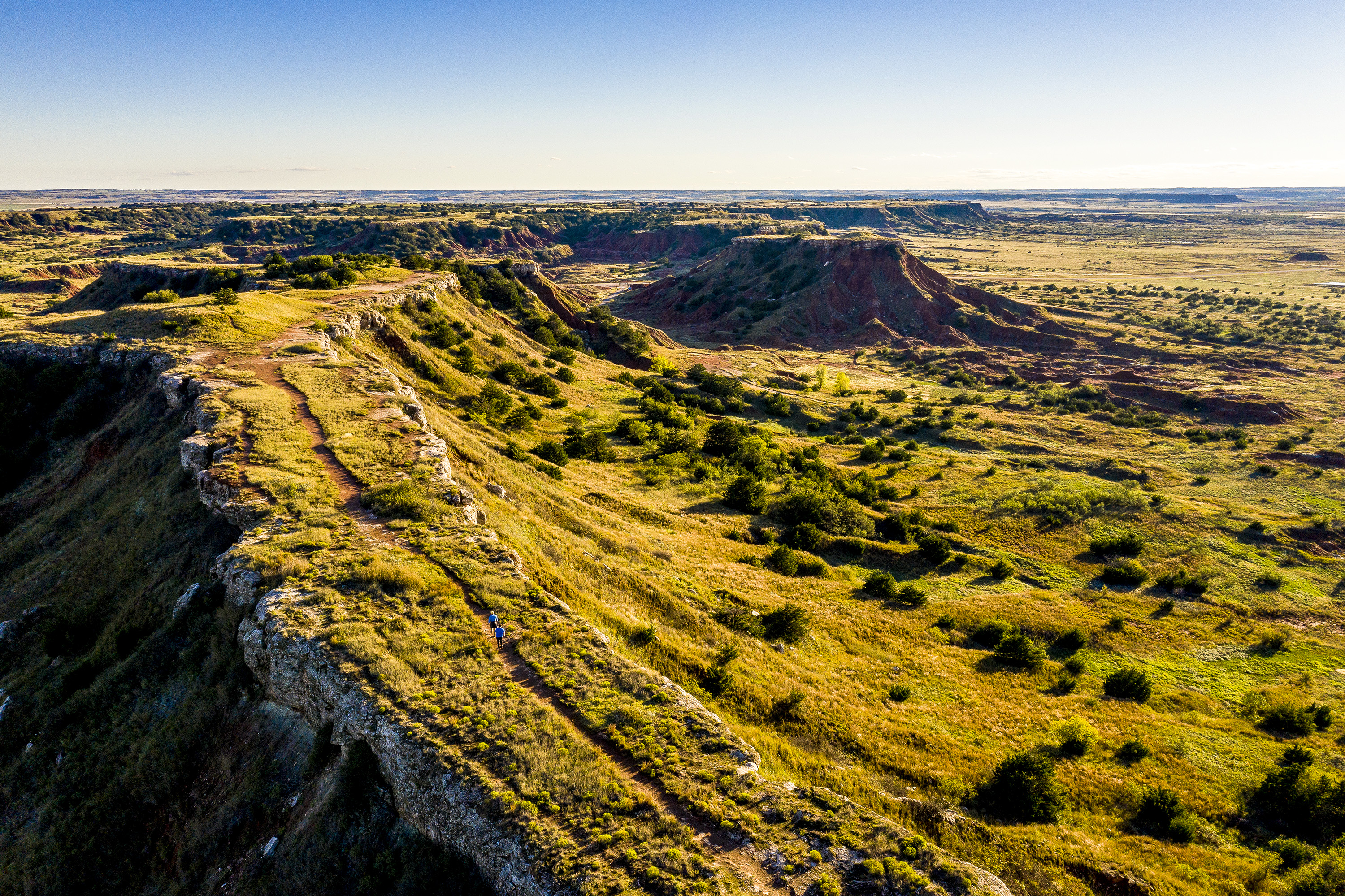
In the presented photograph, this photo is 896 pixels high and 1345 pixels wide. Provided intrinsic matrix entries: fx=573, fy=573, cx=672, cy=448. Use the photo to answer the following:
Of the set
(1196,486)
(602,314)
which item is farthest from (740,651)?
(602,314)

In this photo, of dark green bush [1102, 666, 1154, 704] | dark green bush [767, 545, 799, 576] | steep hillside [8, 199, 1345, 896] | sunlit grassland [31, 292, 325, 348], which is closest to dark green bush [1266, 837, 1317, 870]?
steep hillside [8, 199, 1345, 896]

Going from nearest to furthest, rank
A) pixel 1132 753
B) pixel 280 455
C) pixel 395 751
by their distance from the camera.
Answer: pixel 395 751
pixel 1132 753
pixel 280 455

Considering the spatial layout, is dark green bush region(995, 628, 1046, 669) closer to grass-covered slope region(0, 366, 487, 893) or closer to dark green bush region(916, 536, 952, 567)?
dark green bush region(916, 536, 952, 567)

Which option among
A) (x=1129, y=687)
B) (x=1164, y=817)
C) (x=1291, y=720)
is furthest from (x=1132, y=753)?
(x=1291, y=720)

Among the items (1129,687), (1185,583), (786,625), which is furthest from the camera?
(1185,583)

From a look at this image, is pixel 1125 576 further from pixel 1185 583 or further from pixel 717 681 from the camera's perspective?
pixel 717 681

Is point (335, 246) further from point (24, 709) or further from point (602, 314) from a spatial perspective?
point (24, 709)
